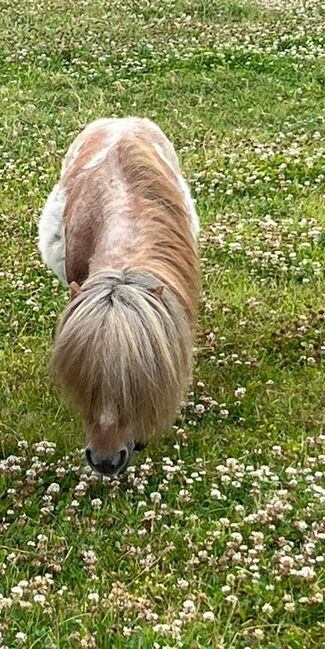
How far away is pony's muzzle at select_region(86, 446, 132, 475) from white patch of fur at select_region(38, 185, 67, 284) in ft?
9.29

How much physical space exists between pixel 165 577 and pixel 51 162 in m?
8.06

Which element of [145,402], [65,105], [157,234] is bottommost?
[65,105]

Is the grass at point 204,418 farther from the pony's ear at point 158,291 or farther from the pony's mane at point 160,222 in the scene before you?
the pony's ear at point 158,291

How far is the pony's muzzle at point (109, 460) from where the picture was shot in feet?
18.5

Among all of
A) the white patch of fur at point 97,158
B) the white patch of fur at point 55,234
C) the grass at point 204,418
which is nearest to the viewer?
the grass at point 204,418

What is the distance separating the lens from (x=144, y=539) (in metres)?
5.71

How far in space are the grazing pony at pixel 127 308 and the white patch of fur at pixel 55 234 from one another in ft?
3.21

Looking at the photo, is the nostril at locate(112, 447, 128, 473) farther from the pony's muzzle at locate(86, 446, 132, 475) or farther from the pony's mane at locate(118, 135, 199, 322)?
the pony's mane at locate(118, 135, 199, 322)

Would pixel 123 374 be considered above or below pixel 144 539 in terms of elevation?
above

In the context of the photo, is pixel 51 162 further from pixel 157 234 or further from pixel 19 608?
pixel 19 608

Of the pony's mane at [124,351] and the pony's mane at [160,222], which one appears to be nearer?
the pony's mane at [124,351]

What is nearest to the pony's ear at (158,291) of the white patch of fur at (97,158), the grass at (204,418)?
the grass at (204,418)

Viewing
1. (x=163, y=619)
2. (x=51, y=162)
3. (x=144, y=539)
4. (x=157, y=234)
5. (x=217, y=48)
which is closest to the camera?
(x=163, y=619)

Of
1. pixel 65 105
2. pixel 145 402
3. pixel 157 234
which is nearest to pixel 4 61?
pixel 65 105
